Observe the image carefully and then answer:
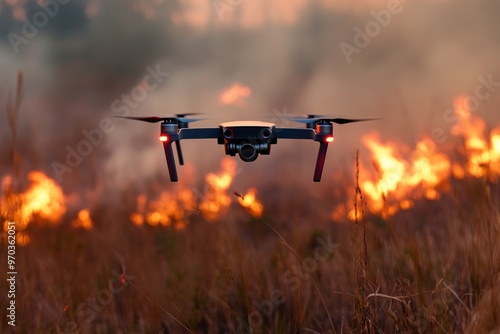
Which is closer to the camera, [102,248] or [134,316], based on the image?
[134,316]

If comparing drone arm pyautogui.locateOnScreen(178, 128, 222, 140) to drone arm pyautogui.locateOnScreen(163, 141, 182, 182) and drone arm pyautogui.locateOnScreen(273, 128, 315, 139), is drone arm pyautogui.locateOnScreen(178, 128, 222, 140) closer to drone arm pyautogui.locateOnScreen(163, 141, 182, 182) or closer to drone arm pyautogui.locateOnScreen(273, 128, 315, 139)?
drone arm pyautogui.locateOnScreen(163, 141, 182, 182)

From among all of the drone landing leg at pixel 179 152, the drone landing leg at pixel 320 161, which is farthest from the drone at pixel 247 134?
the drone landing leg at pixel 179 152

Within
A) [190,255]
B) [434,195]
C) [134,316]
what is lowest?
A: [134,316]

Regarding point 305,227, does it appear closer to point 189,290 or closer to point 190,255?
point 190,255

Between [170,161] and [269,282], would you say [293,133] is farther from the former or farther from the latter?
[269,282]

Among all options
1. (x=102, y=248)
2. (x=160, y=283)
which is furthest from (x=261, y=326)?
(x=102, y=248)

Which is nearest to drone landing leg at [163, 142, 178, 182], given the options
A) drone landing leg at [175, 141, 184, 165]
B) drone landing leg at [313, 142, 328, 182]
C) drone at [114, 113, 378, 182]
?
drone at [114, 113, 378, 182]

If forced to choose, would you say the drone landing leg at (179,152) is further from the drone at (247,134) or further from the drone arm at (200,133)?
the drone arm at (200,133)

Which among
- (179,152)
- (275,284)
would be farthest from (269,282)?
(179,152)

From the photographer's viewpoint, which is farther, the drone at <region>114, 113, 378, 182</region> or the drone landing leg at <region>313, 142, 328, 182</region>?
the drone landing leg at <region>313, 142, 328, 182</region>
